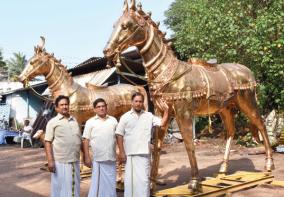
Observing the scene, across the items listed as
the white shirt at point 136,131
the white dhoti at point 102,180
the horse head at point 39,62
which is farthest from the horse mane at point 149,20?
the horse head at point 39,62

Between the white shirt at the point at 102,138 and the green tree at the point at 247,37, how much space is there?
746 centimetres

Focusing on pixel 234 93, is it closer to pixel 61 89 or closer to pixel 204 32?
pixel 61 89

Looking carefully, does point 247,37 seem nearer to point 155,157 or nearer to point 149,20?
point 149,20

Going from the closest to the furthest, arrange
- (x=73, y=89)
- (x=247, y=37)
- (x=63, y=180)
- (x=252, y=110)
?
(x=63, y=180)
(x=252, y=110)
(x=73, y=89)
(x=247, y=37)

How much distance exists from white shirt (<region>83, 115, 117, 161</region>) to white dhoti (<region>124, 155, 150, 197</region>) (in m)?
0.28

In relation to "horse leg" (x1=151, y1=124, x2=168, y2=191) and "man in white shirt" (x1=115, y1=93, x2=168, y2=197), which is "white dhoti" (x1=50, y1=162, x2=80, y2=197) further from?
"horse leg" (x1=151, y1=124, x2=168, y2=191)

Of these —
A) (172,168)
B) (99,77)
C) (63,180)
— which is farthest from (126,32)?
(99,77)

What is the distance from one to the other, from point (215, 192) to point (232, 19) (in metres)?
7.31

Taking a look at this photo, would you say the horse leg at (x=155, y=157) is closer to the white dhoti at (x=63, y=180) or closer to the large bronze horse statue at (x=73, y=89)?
the white dhoti at (x=63, y=180)

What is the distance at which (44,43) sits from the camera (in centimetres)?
866

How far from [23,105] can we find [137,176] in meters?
19.9

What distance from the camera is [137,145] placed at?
4.95m

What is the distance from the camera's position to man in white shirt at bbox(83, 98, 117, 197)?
5039mm

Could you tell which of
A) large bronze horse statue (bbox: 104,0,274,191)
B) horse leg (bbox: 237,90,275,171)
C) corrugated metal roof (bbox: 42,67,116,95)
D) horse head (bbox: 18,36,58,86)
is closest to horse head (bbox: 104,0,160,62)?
large bronze horse statue (bbox: 104,0,274,191)
